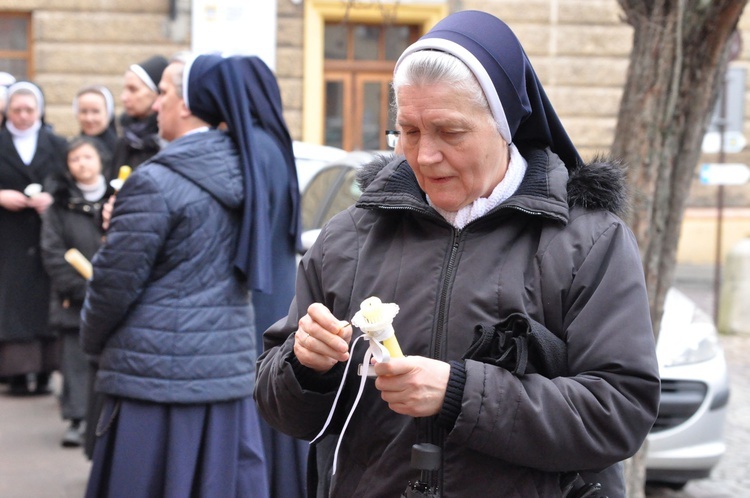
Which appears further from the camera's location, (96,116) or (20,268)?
(20,268)

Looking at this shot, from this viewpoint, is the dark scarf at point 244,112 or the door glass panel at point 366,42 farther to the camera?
the door glass panel at point 366,42

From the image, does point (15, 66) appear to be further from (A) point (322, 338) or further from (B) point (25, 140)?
(A) point (322, 338)

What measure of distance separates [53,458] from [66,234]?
130 cm

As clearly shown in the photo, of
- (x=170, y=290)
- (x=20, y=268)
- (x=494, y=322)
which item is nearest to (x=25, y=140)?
(x=20, y=268)

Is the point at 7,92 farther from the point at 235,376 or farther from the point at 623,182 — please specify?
the point at 623,182

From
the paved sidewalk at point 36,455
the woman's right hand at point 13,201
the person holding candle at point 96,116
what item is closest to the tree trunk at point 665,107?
the paved sidewalk at point 36,455

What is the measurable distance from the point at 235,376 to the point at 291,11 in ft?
36.4

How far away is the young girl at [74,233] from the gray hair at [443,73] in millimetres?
Result: 4819

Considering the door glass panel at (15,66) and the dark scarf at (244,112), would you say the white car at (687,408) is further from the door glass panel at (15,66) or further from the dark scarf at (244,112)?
the door glass panel at (15,66)

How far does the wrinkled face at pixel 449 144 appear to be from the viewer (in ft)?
6.59

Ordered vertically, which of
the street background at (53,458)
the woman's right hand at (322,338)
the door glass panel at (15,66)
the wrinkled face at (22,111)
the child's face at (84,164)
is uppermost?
the door glass panel at (15,66)

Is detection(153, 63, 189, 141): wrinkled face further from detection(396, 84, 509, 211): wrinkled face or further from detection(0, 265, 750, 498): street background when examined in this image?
detection(0, 265, 750, 498): street background

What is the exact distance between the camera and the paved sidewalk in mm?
5801

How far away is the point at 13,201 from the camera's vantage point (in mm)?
7555
